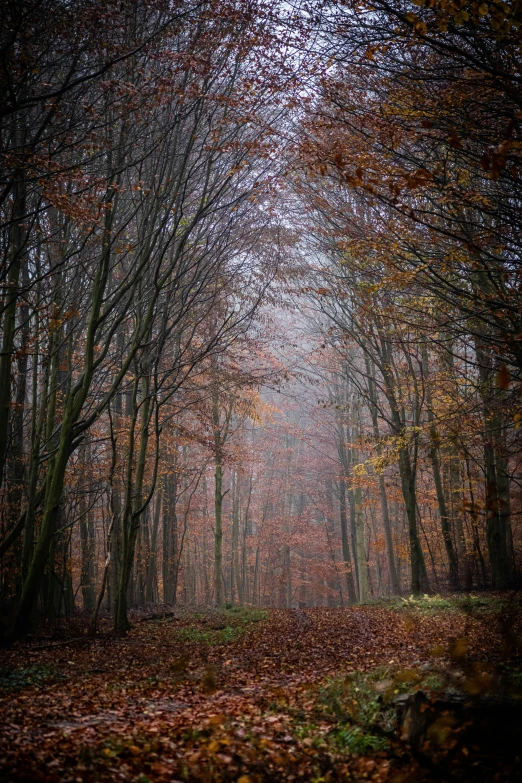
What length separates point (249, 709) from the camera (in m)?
4.92

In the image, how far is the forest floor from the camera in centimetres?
358

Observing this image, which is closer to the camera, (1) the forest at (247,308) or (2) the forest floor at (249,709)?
(2) the forest floor at (249,709)

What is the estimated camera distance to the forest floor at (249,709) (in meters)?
3.58

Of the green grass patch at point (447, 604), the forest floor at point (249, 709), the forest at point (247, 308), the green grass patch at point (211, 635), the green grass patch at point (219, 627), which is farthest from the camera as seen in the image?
the green grass patch at point (447, 604)

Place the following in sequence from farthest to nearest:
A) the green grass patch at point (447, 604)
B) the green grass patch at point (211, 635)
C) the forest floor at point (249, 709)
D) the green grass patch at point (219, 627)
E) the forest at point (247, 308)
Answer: the green grass patch at point (447, 604), the green grass patch at point (219, 627), the green grass patch at point (211, 635), the forest at point (247, 308), the forest floor at point (249, 709)

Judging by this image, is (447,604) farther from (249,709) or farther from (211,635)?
(249,709)

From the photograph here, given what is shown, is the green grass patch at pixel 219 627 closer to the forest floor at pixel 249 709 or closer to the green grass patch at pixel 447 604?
the forest floor at pixel 249 709

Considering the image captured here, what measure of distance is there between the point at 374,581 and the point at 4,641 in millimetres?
29421

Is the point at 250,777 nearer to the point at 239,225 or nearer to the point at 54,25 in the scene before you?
the point at 54,25

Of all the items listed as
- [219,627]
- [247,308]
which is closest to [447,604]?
[219,627]

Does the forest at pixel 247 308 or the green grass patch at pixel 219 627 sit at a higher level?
the forest at pixel 247 308

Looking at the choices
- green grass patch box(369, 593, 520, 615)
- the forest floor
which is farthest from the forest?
green grass patch box(369, 593, 520, 615)

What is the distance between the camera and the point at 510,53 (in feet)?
18.0

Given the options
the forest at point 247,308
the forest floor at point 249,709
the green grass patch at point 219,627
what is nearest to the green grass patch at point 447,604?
the forest at point 247,308
